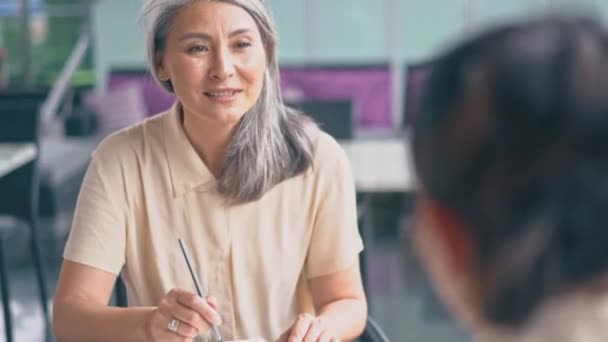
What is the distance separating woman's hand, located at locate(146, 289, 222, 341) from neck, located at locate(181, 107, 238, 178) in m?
0.32

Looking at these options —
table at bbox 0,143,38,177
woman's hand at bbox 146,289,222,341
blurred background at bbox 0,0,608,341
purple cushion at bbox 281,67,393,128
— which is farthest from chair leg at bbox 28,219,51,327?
purple cushion at bbox 281,67,393,128

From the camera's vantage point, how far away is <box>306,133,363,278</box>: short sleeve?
1.61 m

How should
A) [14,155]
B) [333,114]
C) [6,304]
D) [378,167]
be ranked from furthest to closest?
[378,167] < [333,114] < [14,155] < [6,304]

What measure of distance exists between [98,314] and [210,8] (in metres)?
0.47

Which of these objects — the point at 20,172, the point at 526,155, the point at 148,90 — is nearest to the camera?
the point at 526,155

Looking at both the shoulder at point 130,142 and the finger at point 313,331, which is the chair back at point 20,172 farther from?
the finger at point 313,331

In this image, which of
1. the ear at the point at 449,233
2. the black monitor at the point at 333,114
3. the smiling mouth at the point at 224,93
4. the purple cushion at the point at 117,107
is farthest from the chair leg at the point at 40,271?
the ear at the point at 449,233

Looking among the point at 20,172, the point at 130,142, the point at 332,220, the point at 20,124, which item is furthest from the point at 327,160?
the point at 20,124

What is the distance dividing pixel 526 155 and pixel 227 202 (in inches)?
42.8

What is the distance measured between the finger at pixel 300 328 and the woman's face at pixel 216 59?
1.15 ft

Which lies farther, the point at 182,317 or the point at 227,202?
the point at 227,202

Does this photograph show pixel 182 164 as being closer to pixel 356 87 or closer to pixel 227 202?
pixel 227 202

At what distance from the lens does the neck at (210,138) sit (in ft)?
5.40

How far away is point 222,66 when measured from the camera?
1.61m
